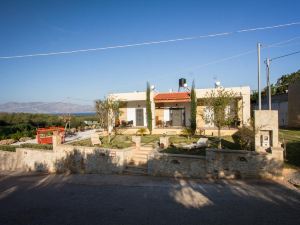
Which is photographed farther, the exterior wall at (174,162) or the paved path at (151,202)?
the exterior wall at (174,162)

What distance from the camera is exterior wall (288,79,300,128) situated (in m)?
26.7

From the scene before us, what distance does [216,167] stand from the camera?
12.2 meters

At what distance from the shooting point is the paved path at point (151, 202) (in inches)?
314

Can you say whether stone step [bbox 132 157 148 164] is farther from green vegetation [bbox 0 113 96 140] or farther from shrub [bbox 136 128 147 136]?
green vegetation [bbox 0 113 96 140]

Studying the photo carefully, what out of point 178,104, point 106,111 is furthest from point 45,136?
point 178,104

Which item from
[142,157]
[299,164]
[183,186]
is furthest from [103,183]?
[299,164]

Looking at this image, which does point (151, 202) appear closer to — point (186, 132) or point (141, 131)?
point (186, 132)

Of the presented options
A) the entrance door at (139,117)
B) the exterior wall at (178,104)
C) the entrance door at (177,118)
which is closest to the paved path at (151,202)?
the exterior wall at (178,104)

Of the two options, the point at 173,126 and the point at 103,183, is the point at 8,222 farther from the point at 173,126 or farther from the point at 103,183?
the point at 173,126

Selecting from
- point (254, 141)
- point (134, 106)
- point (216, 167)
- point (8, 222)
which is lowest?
point (8, 222)

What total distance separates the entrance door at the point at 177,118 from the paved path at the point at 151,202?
1418 cm

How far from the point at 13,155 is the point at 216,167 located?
611 inches

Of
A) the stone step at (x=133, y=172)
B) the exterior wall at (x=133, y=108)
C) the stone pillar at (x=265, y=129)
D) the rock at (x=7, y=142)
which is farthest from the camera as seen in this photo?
the exterior wall at (x=133, y=108)

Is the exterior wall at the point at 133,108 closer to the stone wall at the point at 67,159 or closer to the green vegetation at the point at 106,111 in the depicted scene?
the green vegetation at the point at 106,111
